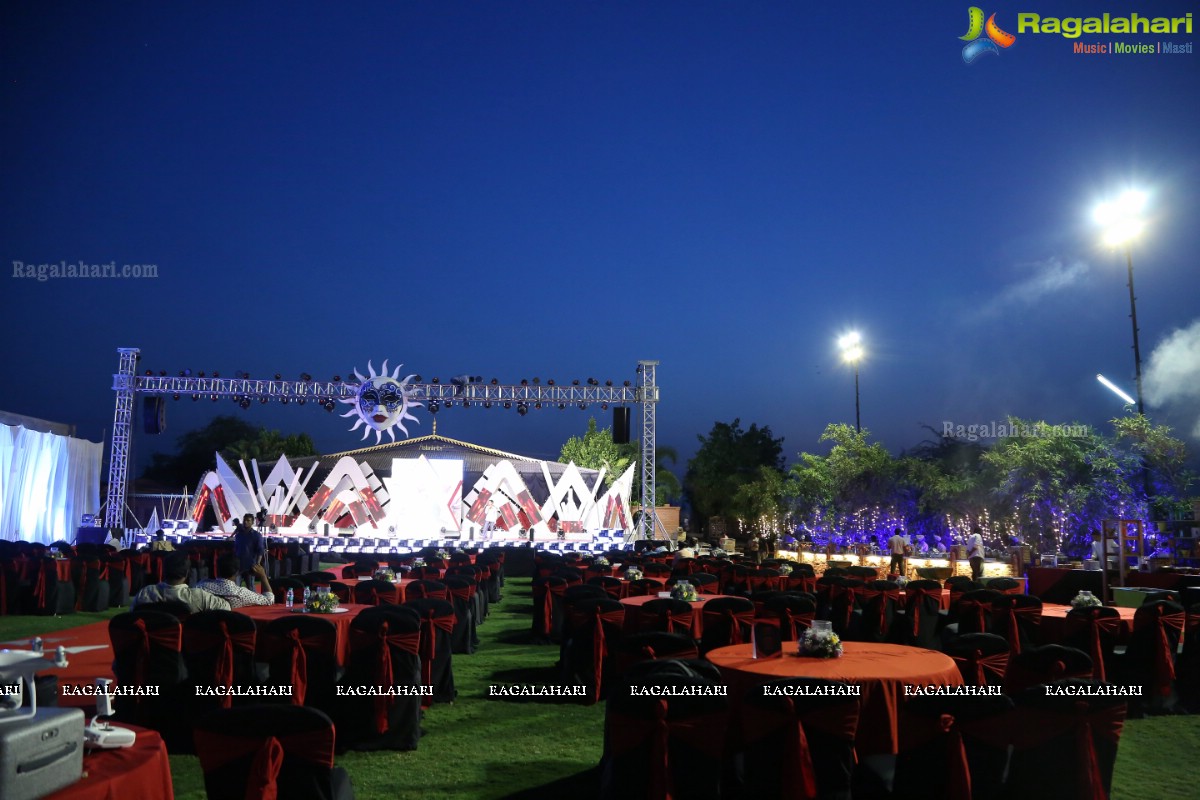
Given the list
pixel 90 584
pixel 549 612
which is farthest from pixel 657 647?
pixel 90 584

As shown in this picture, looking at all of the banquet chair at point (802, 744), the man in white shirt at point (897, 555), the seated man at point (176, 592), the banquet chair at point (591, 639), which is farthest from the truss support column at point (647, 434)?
the banquet chair at point (802, 744)

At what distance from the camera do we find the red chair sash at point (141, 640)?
5.95 metres

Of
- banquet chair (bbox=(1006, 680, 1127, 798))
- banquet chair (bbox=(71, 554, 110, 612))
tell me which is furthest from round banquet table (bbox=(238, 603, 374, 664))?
banquet chair (bbox=(71, 554, 110, 612))

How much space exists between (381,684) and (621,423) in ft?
65.9

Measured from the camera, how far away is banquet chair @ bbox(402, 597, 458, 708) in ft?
24.3

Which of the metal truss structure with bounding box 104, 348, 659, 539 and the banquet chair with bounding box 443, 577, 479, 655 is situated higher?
the metal truss structure with bounding box 104, 348, 659, 539

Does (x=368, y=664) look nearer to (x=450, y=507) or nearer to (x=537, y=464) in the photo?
(x=450, y=507)

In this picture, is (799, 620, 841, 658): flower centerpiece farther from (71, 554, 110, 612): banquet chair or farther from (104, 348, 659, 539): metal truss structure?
(104, 348, 659, 539): metal truss structure

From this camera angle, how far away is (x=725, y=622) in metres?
8.13

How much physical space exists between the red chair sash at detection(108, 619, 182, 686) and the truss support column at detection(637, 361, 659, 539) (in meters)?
19.5

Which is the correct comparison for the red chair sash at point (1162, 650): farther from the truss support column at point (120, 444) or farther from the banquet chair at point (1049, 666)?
the truss support column at point (120, 444)

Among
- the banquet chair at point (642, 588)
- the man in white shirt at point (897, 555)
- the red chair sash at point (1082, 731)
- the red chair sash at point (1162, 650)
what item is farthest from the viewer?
the man in white shirt at point (897, 555)

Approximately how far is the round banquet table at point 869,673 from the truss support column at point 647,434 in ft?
63.5

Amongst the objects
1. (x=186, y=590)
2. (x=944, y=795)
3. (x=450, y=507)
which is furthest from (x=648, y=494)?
(x=944, y=795)
